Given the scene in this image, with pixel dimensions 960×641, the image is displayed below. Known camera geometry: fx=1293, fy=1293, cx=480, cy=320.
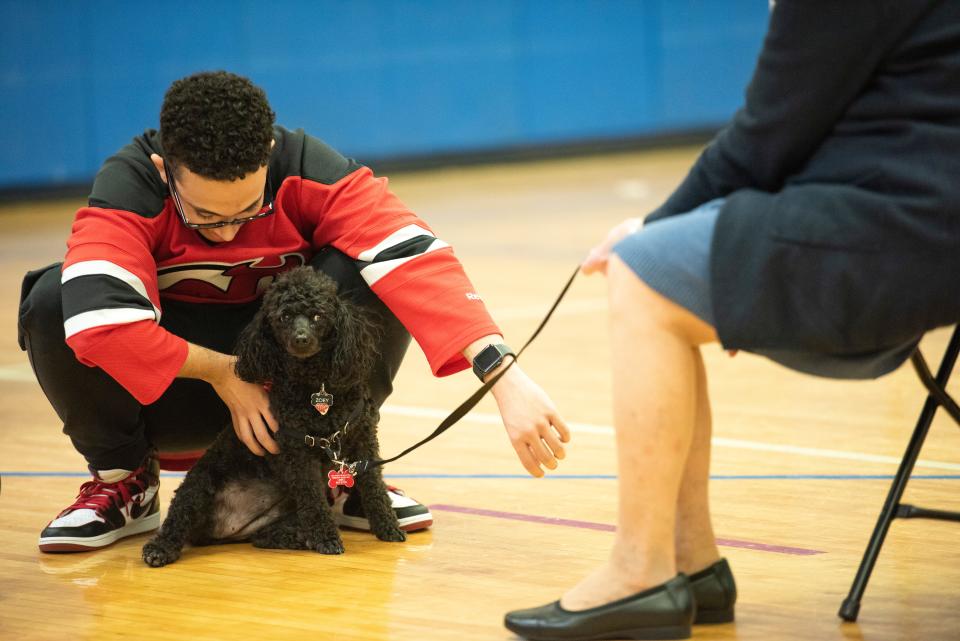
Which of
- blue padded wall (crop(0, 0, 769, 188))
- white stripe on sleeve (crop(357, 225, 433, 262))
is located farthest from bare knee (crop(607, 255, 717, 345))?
blue padded wall (crop(0, 0, 769, 188))

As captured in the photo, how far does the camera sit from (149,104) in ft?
33.4

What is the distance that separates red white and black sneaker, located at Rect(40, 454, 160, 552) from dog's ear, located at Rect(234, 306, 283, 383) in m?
0.45

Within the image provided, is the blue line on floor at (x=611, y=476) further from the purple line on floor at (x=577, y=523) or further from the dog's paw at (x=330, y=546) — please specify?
the dog's paw at (x=330, y=546)

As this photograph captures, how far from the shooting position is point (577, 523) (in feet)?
9.29

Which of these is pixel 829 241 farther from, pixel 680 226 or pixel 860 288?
pixel 680 226

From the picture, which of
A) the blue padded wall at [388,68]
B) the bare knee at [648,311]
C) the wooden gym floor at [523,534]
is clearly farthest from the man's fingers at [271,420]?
the blue padded wall at [388,68]

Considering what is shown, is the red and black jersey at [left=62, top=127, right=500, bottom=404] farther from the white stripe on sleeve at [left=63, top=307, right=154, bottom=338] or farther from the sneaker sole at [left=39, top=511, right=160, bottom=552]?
the sneaker sole at [left=39, top=511, right=160, bottom=552]

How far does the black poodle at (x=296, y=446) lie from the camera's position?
101 inches

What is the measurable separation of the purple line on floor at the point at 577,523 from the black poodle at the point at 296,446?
0.26m

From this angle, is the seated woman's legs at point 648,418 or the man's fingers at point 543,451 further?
the man's fingers at point 543,451

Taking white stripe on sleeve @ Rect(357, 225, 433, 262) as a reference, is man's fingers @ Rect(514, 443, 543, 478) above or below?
below

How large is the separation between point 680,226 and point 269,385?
1.07 meters

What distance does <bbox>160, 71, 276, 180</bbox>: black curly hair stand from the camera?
2479 mm

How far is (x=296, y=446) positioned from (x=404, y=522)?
1.05 feet
